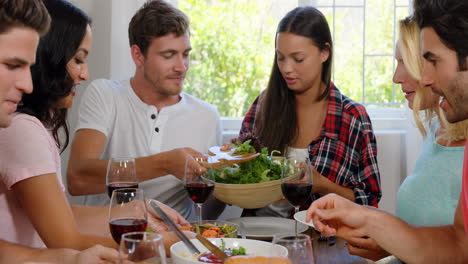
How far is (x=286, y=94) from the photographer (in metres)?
2.98

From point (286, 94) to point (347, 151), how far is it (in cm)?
46

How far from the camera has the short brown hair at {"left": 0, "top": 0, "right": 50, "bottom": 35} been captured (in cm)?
137

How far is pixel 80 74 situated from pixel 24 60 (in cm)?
65

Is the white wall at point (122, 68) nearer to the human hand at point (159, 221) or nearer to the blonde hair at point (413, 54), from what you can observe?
the blonde hair at point (413, 54)

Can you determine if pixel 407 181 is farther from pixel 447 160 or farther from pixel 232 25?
pixel 232 25

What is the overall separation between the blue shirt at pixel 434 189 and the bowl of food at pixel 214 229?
2.75 feet

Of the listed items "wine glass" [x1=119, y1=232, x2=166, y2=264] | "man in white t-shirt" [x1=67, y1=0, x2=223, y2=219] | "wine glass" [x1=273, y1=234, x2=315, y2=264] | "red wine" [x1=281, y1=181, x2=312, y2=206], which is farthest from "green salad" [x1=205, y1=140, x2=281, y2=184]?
"wine glass" [x1=119, y1=232, x2=166, y2=264]

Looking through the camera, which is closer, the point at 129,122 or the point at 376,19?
the point at 129,122

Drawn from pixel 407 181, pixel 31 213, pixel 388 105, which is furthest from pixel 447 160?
pixel 388 105

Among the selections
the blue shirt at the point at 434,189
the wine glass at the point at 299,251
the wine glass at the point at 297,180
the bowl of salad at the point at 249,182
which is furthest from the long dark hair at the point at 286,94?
the wine glass at the point at 299,251

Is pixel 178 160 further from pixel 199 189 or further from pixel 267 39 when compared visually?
pixel 267 39

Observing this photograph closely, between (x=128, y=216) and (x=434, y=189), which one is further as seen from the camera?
(x=434, y=189)

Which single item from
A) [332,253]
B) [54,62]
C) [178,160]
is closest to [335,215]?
[332,253]

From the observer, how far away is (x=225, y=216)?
3416mm
